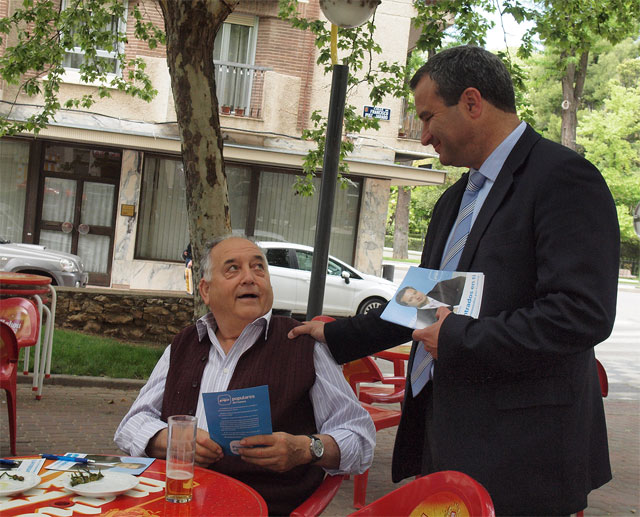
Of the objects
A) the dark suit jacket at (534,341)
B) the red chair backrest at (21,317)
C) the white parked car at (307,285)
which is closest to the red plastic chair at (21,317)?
Answer: the red chair backrest at (21,317)

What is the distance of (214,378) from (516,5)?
780 cm

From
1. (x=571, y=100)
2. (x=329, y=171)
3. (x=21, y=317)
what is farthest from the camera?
(x=571, y=100)

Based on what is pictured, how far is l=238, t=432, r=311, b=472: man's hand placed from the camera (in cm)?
240

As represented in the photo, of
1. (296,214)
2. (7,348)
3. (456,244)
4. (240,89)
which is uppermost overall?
(240,89)

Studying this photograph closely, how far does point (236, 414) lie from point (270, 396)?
0.43m

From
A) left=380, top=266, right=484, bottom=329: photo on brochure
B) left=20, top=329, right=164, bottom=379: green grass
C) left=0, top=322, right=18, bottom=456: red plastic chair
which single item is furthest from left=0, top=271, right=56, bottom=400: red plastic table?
left=380, top=266, right=484, bottom=329: photo on brochure

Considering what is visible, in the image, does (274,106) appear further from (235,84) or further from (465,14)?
(465,14)

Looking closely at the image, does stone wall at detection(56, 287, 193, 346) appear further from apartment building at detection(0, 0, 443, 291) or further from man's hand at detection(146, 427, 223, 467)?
man's hand at detection(146, 427, 223, 467)

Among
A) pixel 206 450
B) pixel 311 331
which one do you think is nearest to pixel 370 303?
pixel 311 331

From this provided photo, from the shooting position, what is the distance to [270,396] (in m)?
2.74

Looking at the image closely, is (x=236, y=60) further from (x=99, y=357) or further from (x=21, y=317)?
(x=21, y=317)

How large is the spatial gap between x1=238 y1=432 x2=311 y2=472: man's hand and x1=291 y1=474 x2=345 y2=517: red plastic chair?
0.21 metres

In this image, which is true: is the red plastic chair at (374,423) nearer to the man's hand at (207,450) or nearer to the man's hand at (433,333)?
the man's hand at (207,450)

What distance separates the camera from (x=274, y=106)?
62.9 ft
